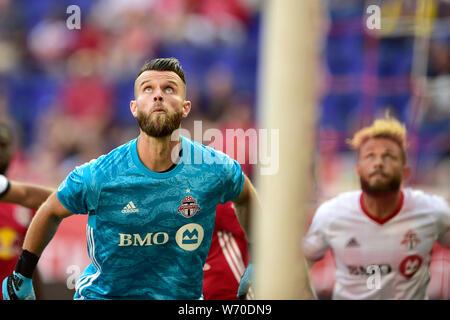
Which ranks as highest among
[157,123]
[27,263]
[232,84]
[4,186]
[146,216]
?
[232,84]

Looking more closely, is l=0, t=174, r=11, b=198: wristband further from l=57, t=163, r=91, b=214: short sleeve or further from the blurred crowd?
the blurred crowd

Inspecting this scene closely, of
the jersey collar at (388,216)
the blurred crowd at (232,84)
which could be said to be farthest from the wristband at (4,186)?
the blurred crowd at (232,84)

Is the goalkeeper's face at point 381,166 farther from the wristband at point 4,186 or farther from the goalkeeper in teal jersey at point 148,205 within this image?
the wristband at point 4,186

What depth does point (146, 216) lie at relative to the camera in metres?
4.52

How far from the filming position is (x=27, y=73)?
37.0 ft

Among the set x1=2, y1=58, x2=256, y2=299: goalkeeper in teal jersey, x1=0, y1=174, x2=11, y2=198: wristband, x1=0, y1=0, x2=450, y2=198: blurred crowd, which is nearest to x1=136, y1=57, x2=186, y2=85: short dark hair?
x1=2, y1=58, x2=256, y2=299: goalkeeper in teal jersey

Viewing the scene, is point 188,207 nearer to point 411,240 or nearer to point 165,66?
point 165,66

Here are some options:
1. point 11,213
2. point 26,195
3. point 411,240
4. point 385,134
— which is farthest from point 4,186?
point 411,240

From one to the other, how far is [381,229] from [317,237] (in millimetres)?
492

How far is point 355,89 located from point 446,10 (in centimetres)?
145

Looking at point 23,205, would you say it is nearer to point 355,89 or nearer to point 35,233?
point 35,233

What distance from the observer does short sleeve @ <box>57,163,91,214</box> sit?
4406 millimetres

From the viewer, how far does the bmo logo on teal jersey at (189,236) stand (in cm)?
459
